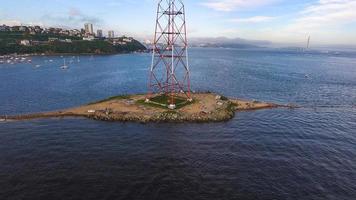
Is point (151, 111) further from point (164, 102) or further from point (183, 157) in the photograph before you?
point (183, 157)

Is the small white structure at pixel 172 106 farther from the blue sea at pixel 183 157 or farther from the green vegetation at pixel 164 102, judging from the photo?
the blue sea at pixel 183 157

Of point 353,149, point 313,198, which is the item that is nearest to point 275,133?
point 353,149

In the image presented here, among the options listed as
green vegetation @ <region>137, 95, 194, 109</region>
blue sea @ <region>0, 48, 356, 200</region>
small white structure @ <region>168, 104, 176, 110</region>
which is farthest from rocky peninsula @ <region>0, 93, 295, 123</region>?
blue sea @ <region>0, 48, 356, 200</region>

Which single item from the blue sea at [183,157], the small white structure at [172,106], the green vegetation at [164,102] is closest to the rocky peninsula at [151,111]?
the green vegetation at [164,102]

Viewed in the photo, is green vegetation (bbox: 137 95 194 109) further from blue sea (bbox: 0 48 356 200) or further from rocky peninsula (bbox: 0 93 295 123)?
blue sea (bbox: 0 48 356 200)

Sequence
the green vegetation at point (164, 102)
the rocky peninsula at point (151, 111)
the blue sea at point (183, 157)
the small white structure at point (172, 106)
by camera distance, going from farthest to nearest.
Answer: the green vegetation at point (164, 102), the small white structure at point (172, 106), the rocky peninsula at point (151, 111), the blue sea at point (183, 157)


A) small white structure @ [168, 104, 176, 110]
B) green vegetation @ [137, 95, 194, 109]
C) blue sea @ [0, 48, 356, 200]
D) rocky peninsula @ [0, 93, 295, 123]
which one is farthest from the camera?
green vegetation @ [137, 95, 194, 109]

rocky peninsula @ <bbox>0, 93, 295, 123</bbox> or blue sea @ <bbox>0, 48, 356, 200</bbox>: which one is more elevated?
rocky peninsula @ <bbox>0, 93, 295, 123</bbox>
